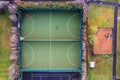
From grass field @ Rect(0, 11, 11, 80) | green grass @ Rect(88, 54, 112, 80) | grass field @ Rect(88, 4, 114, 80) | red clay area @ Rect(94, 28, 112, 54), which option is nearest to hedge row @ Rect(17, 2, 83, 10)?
grass field @ Rect(88, 4, 114, 80)

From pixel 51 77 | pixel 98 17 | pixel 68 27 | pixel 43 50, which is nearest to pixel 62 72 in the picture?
pixel 51 77

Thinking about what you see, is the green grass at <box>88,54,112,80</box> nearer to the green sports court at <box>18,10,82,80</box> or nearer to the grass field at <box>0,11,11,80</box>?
the green sports court at <box>18,10,82,80</box>

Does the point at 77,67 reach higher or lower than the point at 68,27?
lower

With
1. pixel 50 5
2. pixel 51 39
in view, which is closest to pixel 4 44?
pixel 51 39

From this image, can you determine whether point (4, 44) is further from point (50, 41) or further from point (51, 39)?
point (51, 39)

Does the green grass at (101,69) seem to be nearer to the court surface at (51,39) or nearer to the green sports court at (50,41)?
the green sports court at (50,41)

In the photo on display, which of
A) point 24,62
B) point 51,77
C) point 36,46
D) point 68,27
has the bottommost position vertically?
point 51,77

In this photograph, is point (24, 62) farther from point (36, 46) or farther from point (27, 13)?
point (27, 13)
